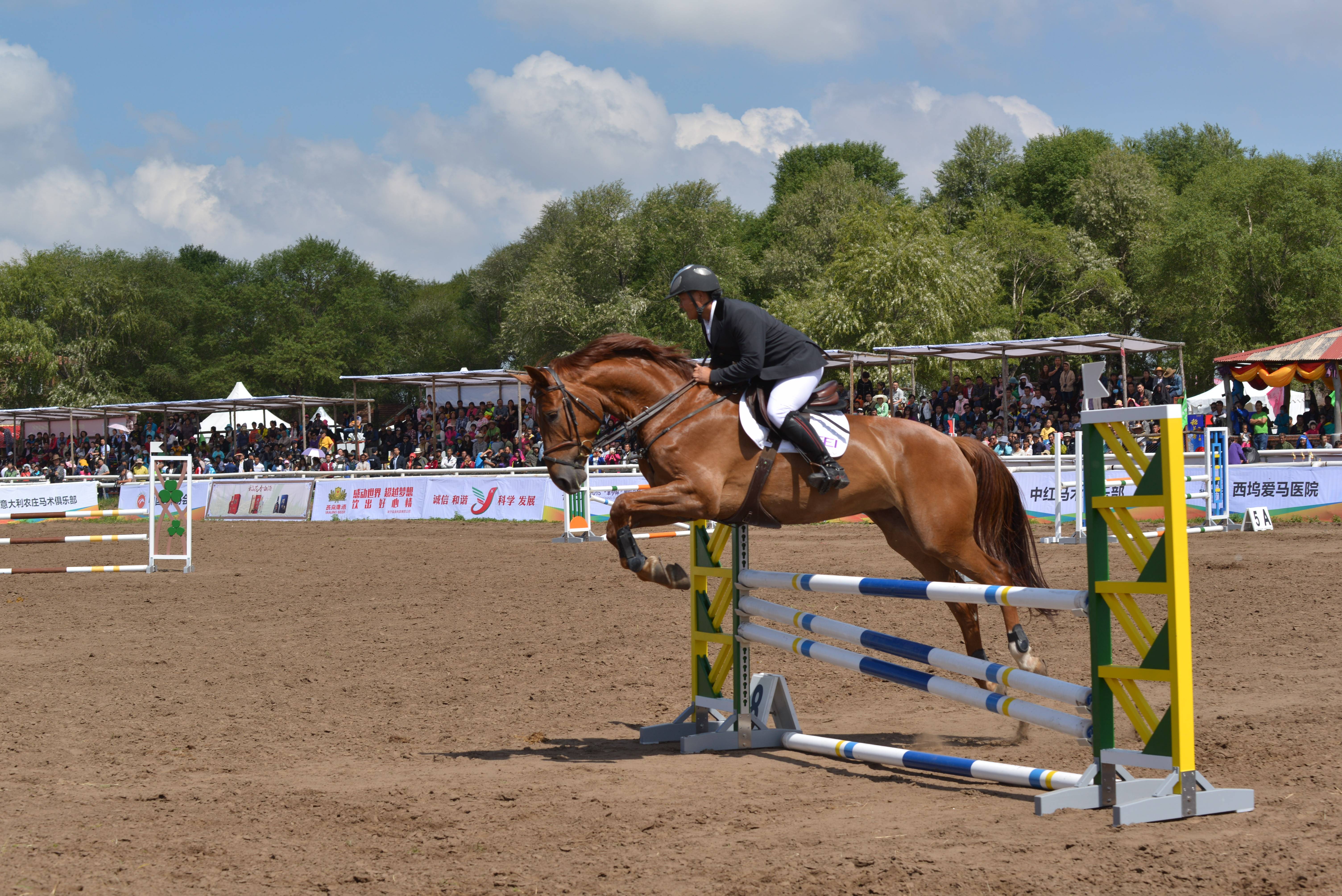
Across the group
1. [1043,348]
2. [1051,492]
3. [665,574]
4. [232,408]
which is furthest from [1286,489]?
[232,408]

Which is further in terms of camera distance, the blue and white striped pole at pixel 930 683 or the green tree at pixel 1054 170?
the green tree at pixel 1054 170

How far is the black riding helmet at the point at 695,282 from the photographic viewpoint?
580 cm

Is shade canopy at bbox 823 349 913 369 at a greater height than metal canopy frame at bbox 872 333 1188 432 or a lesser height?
greater

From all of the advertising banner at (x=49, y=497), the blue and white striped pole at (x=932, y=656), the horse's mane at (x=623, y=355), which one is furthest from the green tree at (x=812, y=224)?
the blue and white striped pole at (x=932, y=656)

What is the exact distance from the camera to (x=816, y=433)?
5.73 meters

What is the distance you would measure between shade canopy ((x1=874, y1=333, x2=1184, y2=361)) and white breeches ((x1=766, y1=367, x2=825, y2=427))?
16789 mm

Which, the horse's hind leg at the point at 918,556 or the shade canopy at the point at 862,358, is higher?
the shade canopy at the point at 862,358

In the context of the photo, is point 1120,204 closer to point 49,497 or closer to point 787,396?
point 49,497

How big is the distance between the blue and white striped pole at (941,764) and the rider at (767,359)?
4.42 feet

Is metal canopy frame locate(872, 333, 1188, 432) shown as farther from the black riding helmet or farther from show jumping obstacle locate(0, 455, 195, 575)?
the black riding helmet

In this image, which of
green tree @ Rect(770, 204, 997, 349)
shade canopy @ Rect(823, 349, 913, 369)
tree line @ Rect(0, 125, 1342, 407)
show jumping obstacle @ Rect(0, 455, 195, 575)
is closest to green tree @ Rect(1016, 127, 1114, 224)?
tree line @ Rect(0, 125, 1342, 407)

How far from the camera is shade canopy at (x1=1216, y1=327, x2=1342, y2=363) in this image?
803 inches

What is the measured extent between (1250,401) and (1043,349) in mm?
5843

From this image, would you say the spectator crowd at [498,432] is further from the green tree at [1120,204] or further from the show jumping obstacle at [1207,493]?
the green tree at [1120,204]
